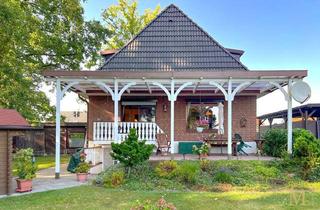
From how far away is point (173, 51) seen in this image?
46.5 feet

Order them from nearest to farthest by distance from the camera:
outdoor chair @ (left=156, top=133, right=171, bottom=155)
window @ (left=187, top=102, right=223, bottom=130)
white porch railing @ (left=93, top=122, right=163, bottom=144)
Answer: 1. outdoor chair @ (left=156, top=133, right=171, bottom=155)
2. white porch railing @ (left=93, top=122, right=163, bottom=144)
3. window @ (left=187, top=102, right=223, bottom=130)

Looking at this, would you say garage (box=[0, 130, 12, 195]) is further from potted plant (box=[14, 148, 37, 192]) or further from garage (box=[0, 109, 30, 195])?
potted plant (box=[14, 148, 37, 192])

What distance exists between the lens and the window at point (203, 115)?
14156 mm

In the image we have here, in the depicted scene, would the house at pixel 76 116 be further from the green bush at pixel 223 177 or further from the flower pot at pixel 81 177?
the green bush at pixel 223 177

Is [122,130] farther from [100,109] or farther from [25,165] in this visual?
[25,165]

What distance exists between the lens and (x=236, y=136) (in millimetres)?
12797

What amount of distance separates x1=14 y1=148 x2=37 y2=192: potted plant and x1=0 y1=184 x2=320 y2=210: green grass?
675 mm

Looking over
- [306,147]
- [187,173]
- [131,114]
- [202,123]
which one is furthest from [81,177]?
[306,147]

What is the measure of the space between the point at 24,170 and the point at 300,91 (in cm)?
902

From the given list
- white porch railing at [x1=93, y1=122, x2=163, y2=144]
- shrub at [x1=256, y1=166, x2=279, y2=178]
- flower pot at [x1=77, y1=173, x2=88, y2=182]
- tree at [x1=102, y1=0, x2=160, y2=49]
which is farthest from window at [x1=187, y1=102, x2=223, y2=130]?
tree at [x1=102, y1=0, x2=160, y2=49]

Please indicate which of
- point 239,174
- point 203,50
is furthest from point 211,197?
point 203,50

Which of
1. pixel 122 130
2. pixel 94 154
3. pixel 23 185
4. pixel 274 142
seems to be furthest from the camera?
pixel 94 154

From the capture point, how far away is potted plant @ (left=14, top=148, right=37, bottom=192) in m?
8.18

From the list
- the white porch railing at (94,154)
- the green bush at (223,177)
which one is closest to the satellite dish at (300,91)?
the green bush at (223,177)
